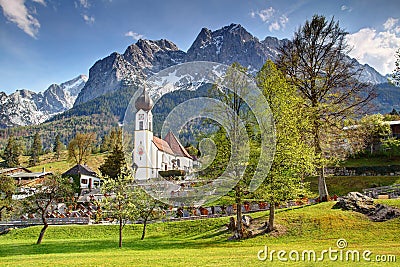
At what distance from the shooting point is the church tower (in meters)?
59.0

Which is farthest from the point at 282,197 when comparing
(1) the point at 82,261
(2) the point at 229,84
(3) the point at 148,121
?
(3) the point at 148,121

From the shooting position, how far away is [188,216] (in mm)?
27562

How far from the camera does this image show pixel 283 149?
1877 cm

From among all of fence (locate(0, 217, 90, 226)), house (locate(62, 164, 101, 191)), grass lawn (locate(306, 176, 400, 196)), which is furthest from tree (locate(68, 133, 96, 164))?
grass lawn (locate(306, 176, 400, 196))

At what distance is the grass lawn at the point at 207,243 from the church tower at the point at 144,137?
31688mm

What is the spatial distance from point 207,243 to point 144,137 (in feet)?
145

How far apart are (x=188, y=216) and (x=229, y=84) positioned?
12247 millimetres

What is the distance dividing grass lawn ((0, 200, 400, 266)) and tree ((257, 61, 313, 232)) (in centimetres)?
206

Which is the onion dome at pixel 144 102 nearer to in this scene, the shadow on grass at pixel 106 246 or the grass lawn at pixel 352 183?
the grass lawn at pixel 352 183

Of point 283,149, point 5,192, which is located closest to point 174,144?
point 5,192

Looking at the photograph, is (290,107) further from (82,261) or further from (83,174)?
(83,174)

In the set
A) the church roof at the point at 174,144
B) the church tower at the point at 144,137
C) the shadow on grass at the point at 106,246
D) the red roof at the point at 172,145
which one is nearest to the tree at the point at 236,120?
the shadow on grass at the point at 106,246

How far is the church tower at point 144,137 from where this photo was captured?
194ft

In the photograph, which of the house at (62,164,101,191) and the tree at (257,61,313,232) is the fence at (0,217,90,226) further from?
the house at (62,164,101,191)
